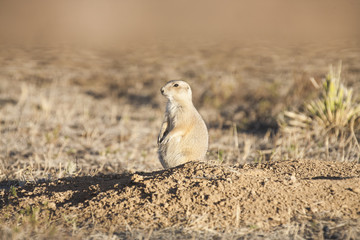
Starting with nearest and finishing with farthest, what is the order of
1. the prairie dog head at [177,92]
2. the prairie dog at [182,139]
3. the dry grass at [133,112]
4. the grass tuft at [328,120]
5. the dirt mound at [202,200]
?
1. the dirt mound at [202,200]
2. the prairie dog at [182,139]
3. the prairie dog head at [177,92]
4. the dry grass at [133,112]
5. the grass tuft at [328,120]

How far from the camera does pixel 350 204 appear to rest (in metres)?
3.82

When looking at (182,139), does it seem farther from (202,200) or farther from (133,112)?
(133,112)

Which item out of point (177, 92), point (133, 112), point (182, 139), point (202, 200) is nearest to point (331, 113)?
point (177, 92)

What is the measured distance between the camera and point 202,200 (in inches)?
151

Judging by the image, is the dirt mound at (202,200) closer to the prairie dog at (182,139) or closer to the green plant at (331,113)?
the prairie dog at (182,139)

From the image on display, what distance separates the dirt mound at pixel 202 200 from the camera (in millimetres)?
3670

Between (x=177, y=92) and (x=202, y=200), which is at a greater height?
(x=177, y=92)

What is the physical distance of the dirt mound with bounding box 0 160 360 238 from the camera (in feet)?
12.0

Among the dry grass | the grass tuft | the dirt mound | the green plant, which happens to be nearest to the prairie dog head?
the dry grass

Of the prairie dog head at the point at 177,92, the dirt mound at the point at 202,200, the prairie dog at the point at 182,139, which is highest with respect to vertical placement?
the prairie dog head at the point at 177,92

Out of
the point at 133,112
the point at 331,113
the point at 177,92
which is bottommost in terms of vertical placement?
the point at 133,112

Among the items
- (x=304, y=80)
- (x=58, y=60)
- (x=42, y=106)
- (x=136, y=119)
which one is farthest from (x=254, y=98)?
(x=58, y=60)

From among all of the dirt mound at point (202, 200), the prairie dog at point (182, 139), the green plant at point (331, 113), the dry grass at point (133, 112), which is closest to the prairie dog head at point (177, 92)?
the prairie dog at point (182, 139)

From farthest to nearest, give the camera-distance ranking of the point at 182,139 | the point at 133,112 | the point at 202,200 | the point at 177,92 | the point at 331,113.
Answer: the point at 133,112 < the point at 331,113 < the point at 177,92 < the point at 182,139 < the point at 202,200
